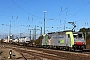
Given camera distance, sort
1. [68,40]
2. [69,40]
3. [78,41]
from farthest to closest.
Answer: [68,40]
[69,40]
[78,41]

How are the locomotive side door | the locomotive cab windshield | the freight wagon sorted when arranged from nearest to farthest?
the locomotive cab windshield → the freight wagon → the locomotive side door

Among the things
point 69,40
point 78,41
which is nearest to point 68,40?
point 69,40

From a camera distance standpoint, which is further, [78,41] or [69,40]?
[69,40]

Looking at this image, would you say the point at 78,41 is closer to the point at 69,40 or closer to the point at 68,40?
the point at 69,40

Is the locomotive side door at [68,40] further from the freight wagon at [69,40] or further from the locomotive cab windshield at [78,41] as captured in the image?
the locomotive cab windshield at [78,41]

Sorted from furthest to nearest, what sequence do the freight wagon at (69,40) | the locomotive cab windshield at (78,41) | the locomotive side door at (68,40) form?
the locomotive side door at (68,40), the freight wagon at (69,40), the locomotive cab windshield at (78,41)

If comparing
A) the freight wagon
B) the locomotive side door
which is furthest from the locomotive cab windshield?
the locomotive side door

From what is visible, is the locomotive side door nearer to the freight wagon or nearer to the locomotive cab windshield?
the freight wagon

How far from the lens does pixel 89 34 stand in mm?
71250

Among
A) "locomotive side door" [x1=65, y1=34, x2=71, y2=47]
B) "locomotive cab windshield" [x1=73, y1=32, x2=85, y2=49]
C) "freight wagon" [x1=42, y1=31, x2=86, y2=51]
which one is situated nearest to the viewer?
"locomotive cab windshield" [x1=73, y1=32, x2=85, y2=49]

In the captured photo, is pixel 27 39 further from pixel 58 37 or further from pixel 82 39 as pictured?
pixel 82 39

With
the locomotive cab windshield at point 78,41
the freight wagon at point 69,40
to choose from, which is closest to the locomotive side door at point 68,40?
the freight wagon at point 69,40

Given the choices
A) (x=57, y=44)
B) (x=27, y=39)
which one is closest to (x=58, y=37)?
(x=57, y=44)

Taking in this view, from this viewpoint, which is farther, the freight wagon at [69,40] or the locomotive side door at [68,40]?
the locomotive side door at [68,40]
